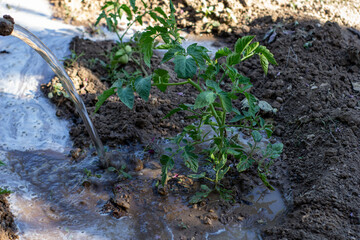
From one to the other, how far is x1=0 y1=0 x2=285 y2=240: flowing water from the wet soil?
84 millimetres

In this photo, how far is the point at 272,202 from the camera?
2.29 metres

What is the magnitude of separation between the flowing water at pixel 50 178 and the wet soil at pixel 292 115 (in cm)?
8

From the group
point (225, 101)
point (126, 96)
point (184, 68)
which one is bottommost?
point (126, 96)

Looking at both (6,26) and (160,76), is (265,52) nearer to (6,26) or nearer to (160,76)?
(160,76)

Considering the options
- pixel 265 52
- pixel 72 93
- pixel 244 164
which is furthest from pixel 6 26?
pixel 244 164

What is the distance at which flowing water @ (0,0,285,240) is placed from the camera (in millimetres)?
2129

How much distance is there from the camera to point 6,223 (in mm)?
2062

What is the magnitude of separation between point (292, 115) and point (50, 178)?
1.80m

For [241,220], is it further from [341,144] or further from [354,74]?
[354,74]

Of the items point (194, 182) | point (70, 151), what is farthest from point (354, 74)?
point (70, 151)

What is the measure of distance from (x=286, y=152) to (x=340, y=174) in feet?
1.59

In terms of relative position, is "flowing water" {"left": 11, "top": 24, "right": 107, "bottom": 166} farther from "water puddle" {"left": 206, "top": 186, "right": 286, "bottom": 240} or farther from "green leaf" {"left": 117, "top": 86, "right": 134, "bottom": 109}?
"water puddle" {"left": 206, "top": 186, "right": 286, "bottom": 240}

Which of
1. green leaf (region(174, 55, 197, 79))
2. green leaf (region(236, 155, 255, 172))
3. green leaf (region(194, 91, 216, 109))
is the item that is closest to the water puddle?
green leaf (region(236, 155, 255, 172))

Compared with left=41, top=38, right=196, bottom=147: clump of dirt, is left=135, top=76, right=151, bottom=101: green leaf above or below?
above
